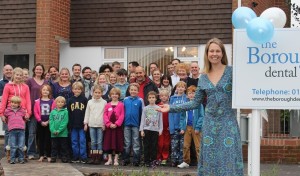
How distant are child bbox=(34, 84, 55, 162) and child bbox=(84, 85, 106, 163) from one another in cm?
73

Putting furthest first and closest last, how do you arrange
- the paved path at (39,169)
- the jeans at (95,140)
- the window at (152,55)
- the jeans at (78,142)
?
the window at (152,55), the jeans at (78,142), the jeans at (95,140), the paved path at (39,169)

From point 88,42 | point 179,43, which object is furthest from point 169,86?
point 88,42

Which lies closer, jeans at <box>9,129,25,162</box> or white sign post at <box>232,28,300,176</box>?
white sign post at <box>232,28,300,176</box>

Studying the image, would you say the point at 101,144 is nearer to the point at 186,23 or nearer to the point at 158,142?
the point at 158,142

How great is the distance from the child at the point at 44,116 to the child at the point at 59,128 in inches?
6.1

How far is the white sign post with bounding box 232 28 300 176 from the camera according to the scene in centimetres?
545

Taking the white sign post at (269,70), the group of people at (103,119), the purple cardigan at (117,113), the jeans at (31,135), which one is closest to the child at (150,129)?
the group of people at (103,119)

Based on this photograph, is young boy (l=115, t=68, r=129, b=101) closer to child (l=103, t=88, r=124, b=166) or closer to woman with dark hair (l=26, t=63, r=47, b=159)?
child (l=103, t=88, r=124, b=166)

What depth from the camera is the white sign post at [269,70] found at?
17.9ft

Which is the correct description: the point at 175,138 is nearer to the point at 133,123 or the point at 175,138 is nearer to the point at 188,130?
the point at 188,130

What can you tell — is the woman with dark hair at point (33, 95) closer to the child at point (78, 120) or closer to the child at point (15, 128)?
the child at point (15, 128)

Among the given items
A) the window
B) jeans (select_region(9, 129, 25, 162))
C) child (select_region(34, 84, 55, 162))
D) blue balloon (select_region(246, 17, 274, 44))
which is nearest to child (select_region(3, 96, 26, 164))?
jeans (select_region(9, 129, 25, 162))

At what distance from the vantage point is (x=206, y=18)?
13.3 meters

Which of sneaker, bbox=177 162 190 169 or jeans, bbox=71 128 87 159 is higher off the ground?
jeans, bbox=71 128 87 159
